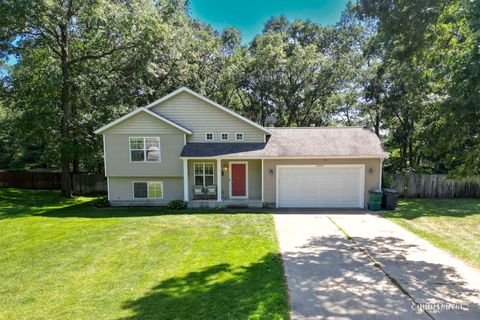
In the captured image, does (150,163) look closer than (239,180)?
Yes

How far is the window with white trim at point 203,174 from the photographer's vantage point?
15.2 m

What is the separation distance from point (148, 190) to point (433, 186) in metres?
16.9

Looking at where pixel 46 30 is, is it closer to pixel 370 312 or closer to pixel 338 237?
pixel 338 237

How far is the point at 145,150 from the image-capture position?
14.7 m

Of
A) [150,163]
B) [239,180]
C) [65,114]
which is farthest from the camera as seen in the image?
[65,114]

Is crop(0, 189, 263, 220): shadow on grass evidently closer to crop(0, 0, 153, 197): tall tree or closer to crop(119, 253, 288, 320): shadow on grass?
crop(0, 0, 153, 197): tall tree

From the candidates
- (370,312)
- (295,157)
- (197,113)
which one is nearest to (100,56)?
(197,113)

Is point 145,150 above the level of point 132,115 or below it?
below

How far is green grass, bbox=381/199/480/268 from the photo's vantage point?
25.7ft

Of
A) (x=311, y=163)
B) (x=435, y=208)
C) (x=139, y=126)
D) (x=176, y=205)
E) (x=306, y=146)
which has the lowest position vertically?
(x=435, y=208)

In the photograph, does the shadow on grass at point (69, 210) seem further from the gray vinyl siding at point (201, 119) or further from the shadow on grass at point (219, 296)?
the shadow on grass at point (219, 296)

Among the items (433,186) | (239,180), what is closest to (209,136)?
(239,180)

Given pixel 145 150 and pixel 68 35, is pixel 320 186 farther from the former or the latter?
pixel 68 35

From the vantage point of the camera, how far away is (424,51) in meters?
8.68
